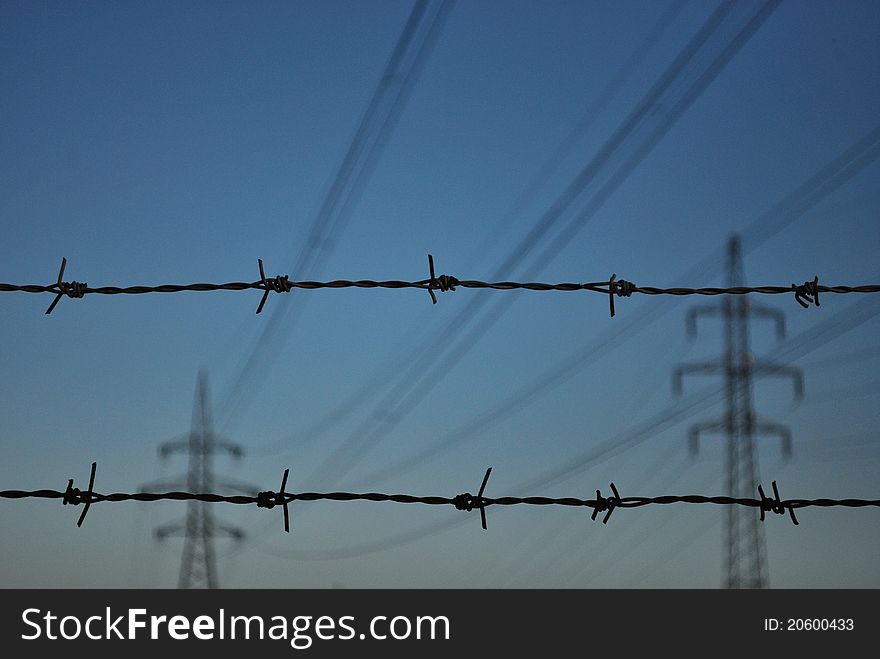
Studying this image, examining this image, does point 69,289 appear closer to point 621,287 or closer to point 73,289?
point 73,289

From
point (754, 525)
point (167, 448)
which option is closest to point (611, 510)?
point (754, 525)

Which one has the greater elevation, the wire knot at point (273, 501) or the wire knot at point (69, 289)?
the wire knot at point (69, 289)

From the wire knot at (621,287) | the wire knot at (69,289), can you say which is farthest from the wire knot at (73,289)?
the wire knot at (621,287)

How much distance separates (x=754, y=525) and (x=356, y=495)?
2182cm

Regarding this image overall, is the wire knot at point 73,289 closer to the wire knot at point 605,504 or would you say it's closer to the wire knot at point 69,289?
the wire knot at point 69,289

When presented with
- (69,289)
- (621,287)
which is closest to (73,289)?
(69,289)

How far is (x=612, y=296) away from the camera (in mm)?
5422

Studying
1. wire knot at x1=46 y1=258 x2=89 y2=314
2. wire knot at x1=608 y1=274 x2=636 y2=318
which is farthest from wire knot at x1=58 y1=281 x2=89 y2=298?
wire knot at x1=608 y1=274 x2=636 y2=318

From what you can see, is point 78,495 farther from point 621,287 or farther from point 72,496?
point 621,287

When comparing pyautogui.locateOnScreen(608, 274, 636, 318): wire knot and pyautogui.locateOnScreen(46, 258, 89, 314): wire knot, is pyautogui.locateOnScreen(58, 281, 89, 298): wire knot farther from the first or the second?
pyautogui.locateOnScreen(608, 274, 636, 318): wire knot

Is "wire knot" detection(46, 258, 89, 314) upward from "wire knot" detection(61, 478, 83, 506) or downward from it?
upward

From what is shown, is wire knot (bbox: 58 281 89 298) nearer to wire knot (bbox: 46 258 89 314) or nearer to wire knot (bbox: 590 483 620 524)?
wire knot (bbox: 46 258 89 314)

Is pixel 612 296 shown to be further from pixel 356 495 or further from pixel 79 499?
pixel 79 499

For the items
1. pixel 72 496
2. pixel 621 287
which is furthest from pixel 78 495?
pixel 621 287
